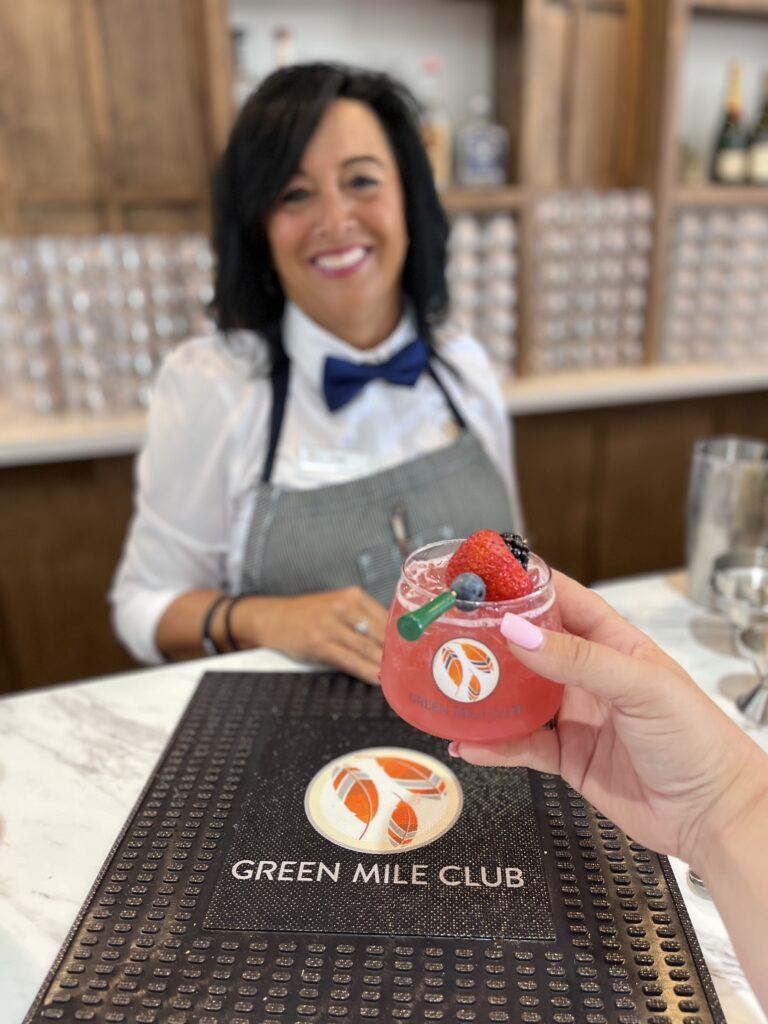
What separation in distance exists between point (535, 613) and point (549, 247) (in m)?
2.26

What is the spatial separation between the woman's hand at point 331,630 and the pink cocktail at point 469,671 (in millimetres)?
344

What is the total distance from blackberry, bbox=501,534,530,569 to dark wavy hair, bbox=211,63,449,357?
3.26 feet

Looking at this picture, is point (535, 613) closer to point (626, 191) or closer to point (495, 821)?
point (495, 821)

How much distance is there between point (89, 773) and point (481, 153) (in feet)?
7.69

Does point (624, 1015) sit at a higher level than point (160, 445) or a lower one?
lower

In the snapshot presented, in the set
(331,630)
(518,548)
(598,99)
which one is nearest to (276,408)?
(331,630)

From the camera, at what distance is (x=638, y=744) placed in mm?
728

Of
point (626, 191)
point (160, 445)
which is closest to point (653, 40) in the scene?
point (626, 191)

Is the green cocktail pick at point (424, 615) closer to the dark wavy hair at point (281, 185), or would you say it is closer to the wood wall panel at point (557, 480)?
the dark wavy hair at point (281, 185)

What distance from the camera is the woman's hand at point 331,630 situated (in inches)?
45.8

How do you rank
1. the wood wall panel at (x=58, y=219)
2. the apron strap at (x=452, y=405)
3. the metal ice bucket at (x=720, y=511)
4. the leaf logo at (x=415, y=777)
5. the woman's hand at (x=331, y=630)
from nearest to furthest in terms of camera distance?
the leaf logo at (x=415, y=777)
the woman's hand at (x=331, y=630)
the metal ice bucket at (x=720, y=511)
the apron strap at (x=452, y=405)
the wood wall panel at (x=58, y=219)

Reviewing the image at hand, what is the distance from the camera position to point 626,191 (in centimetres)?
296

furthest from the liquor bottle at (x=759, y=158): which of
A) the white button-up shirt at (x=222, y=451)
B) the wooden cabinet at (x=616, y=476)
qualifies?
the white button-up shirt at (x=222, y=451)

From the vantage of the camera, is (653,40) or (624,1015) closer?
(624,1015)
